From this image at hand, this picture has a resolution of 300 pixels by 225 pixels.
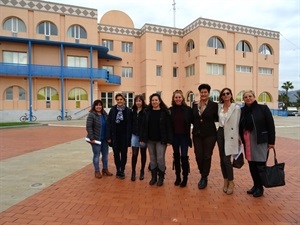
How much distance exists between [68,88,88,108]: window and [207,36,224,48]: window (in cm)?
1655

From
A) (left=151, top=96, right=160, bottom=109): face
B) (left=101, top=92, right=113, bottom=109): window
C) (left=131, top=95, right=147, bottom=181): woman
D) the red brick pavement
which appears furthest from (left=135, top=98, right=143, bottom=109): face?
(left=101, top=92, right=113, bottom=109): window

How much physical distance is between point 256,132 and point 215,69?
29536 mm

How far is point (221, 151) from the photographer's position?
180 inches

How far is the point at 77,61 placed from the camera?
2786cm

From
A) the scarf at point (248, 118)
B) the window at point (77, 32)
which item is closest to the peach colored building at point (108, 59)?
the window at point (77, 32)

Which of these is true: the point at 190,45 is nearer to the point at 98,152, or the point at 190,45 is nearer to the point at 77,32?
the point at 77,32

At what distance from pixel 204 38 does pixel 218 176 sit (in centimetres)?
2765

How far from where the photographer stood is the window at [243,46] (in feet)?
111

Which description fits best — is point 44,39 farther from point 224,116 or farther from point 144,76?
point 224,116

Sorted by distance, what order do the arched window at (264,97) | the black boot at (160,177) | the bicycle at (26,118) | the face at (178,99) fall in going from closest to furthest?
the face at (178,99) → the black boot at (160,177) → the bicycle at (26,118) → the arched window at (264,97)

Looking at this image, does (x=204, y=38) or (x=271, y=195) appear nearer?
(x=271, y=195)

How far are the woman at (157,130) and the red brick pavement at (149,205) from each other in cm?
56

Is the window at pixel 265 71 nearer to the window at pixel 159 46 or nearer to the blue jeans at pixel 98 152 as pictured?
the window at pixel 159 46

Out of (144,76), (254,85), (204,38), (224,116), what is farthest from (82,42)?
(224,116)
